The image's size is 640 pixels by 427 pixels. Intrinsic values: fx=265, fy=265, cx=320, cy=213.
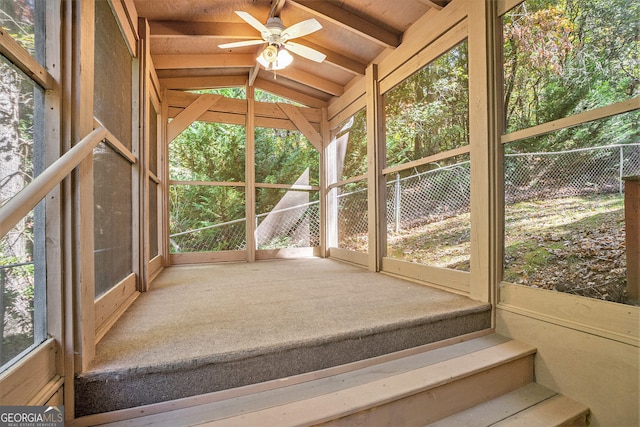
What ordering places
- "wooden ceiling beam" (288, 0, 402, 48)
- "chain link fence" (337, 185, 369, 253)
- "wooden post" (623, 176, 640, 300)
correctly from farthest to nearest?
"chain link fence" (337, 185, 369, 253) < "wooden ceiling beam" (288, 0, 402, 48) < "wooden post" (623, 176, 640, 300)

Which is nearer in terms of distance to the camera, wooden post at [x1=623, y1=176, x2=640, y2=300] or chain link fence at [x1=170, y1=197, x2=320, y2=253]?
wooden post at [x1=623, y1=176, x2=640, y2=300]

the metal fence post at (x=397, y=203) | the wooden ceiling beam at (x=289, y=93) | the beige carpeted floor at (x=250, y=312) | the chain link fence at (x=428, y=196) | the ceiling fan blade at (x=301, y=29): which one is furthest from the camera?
the wooden ceiling beam at (x=289, y=93)

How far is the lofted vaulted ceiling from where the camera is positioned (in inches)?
Result: 95.0

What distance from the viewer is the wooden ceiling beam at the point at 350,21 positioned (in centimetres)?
238

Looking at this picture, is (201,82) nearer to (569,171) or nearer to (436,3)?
(436,3)

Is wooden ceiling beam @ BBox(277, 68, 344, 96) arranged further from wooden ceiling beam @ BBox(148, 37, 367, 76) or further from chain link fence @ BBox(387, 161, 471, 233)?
chain link fence @ BBox(387, 161, 471, 233)


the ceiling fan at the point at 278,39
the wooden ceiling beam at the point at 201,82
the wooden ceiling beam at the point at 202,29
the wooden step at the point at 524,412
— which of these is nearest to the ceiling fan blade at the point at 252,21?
the ceiling fan at the point at 278,39

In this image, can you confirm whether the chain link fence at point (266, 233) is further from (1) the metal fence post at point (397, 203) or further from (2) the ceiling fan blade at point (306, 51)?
(2) the ceiling fan blade at point (306, 51)

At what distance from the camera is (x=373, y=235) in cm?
296

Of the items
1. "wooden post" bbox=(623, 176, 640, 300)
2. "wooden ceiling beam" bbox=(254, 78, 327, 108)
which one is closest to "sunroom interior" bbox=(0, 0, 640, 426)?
"wooden post" bbox=(623, 176, 640, 300)

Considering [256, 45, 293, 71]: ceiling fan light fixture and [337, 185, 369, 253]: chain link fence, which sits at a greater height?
[256, 45, 293, 71]: ceiling fan light fixture

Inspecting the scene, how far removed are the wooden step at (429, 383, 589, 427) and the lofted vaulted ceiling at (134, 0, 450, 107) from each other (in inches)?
108

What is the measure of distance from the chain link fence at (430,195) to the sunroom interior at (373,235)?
0.05ft

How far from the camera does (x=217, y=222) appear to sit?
369 centimetres
